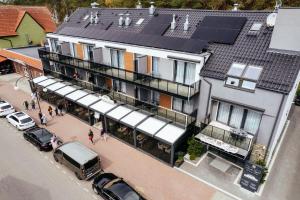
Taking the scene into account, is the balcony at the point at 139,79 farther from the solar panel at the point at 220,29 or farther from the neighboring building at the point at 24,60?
the neighboring building at the point at 24,60

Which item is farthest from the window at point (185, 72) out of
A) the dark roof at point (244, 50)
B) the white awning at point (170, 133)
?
the white awning at point (170, 133)

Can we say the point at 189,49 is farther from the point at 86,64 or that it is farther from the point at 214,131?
the point at 86,64

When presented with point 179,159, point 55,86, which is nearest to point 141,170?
point 179,159

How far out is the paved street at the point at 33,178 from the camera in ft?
51.6

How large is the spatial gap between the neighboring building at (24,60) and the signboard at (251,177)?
95.8 feet

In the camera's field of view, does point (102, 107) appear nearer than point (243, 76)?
No

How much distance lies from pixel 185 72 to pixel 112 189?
1093 cm

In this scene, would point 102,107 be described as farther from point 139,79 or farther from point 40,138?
point 40,138

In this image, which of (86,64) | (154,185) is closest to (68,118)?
(86,64)

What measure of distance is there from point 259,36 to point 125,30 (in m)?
14.4

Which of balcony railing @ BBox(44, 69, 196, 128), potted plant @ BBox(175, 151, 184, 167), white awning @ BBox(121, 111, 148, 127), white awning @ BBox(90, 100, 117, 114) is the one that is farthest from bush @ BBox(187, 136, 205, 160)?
white awning @ BBox(90, 100, 117, 114)

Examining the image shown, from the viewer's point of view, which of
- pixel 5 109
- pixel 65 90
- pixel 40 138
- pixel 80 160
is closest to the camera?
pixel 80 160

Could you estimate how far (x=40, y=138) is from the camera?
2038 cm

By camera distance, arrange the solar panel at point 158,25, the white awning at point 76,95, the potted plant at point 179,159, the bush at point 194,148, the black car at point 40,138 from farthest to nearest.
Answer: the white awning at point 76,95
the solar panel at point 158,25
the black car at point 40,138
the bush at point 194,148
the potted plant at point 179,159
